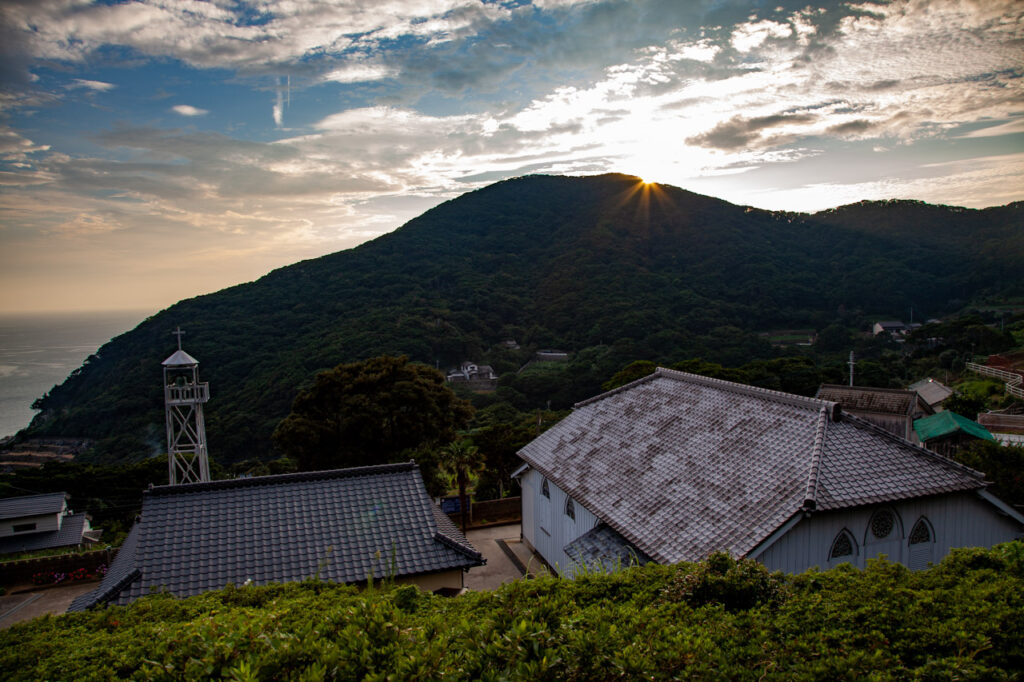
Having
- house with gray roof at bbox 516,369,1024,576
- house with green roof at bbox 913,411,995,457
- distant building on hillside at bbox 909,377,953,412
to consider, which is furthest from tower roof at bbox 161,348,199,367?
distant building on hillside at bbox 909,377,953,412

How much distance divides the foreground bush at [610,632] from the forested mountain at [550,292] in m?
43.0

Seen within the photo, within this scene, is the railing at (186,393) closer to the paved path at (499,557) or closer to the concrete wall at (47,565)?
the concrete wall at (47,565)

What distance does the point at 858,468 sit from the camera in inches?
444

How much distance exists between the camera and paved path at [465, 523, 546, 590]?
1641cm

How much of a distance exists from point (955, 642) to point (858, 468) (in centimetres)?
735

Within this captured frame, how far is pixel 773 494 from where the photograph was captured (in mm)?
10758

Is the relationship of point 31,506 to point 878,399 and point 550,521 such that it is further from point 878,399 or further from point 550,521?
point 878,399

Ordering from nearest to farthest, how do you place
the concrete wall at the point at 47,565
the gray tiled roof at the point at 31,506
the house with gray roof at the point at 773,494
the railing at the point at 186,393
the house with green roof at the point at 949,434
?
the house with gray roof at the point at 773,494 < the concrete wall at the point at 47,565 < the railing at the point at 186,393 < the gray tiled roof at the point at 31,506 < the house with green roof at the point at 949,434

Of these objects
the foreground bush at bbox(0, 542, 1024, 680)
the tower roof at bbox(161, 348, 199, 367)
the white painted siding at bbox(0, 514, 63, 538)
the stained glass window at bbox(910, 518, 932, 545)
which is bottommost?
the white painted siding at bbox(0, 514, 63, 538)

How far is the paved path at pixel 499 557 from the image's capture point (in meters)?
16.4

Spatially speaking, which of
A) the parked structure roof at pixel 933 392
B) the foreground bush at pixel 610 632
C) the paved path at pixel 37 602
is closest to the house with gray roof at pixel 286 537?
the foreground bush at pixel 610 632

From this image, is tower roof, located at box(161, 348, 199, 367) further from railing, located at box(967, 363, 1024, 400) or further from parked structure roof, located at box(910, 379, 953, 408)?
railing, located at box(967, 363, 1024, 400)

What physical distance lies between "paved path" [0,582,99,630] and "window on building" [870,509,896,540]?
831 inches

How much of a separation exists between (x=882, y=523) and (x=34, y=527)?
1164 inches
